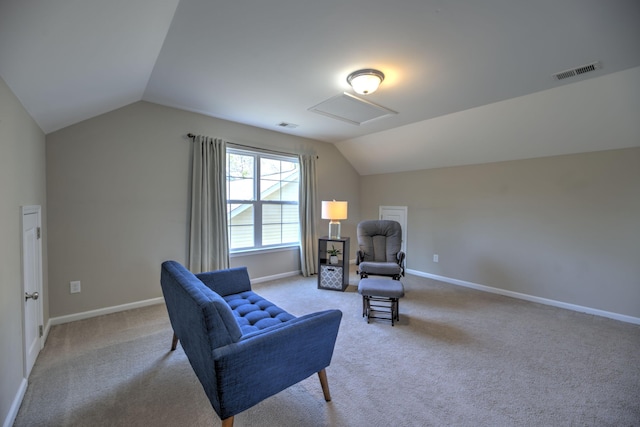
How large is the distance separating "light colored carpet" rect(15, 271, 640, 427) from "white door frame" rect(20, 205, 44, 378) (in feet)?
0.46

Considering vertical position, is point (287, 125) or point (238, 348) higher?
point (287, 125)


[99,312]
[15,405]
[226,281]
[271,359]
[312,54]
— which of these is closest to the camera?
[271,359]

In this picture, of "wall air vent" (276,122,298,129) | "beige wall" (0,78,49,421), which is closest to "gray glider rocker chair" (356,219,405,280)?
"wall air vent" (276,122,298,129)

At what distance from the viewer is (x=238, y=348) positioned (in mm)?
1235

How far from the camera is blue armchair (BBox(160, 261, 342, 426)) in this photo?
1222 mm

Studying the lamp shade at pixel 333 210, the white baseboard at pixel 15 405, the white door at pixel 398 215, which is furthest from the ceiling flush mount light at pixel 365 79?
the white baseboard at pixel 15 405

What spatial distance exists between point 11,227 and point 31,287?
0.77m

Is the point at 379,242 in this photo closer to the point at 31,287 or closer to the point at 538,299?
the point at 538,299

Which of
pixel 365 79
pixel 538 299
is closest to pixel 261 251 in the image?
pixel 365 79

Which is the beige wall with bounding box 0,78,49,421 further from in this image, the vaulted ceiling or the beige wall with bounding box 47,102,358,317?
the beige wall with bounding box 47,102,358,317

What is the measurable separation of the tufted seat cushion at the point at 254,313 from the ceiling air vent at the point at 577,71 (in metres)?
3.14

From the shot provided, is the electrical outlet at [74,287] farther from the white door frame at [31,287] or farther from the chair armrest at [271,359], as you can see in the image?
the chair armrest at [271,359]

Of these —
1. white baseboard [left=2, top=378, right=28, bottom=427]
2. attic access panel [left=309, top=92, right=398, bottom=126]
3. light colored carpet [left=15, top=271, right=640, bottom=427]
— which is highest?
attic access panel [left=309, top=92, right=398, bottom=126]

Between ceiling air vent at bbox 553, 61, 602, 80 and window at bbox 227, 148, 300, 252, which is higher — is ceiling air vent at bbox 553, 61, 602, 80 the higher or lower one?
the higher one
